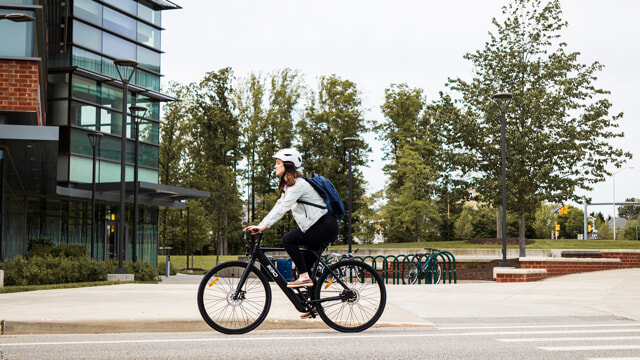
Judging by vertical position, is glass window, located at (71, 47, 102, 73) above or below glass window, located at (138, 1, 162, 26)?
below

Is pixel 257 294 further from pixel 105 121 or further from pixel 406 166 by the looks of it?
pixel 406 166

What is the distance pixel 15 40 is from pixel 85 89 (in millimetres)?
18884

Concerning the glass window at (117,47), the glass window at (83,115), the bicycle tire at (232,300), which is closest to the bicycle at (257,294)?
the bicycle tire at (232,300)

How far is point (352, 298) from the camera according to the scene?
25.4 feet

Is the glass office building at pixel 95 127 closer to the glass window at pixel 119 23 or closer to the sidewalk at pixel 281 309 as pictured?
the glass window at pixel 119 23

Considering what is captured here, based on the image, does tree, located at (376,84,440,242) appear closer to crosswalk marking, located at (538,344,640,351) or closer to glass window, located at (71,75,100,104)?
glass window, located at (71,75,100,104)

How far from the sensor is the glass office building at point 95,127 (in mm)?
31500

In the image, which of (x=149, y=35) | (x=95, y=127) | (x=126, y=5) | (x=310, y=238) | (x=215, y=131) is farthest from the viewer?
(x=215, y=131)

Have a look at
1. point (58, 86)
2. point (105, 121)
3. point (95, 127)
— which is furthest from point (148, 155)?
point (58, 86)

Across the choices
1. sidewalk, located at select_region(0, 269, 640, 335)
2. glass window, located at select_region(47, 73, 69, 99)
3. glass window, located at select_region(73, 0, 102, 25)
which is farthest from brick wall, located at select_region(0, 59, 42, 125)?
glass window, located at select_region(73, 0, 102, 25)

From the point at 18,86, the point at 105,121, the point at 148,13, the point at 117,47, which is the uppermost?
the point at 148,13

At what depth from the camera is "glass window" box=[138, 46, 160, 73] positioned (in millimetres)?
39406

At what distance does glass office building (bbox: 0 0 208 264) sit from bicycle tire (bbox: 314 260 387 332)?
19979 millimetres

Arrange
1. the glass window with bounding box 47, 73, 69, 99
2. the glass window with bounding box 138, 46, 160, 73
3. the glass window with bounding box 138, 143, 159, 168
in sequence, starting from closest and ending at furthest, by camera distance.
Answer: the glass window with bounding box 47, 73, 69, 99 → the glass window with bounding box 138, 143, 159, 168 → the glass window with bounding box 138, 46, 160, 73
